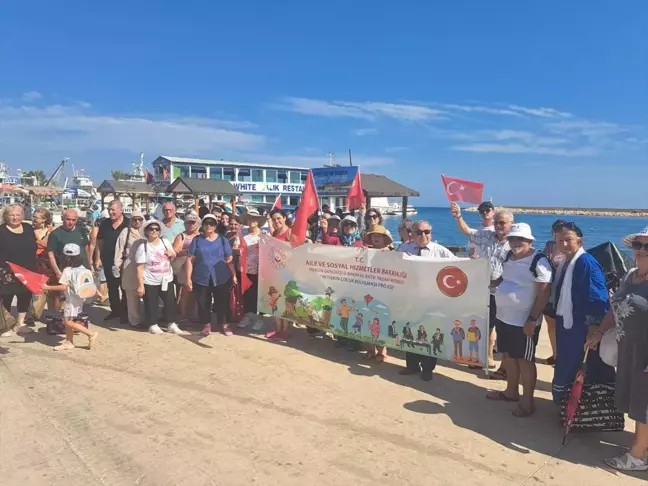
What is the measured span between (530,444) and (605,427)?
60 cm

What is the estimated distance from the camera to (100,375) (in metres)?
4.67

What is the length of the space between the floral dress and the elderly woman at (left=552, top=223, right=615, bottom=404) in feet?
0.94

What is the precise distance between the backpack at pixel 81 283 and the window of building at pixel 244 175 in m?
36.7

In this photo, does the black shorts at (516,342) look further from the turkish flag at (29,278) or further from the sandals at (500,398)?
Answer: the turkish flag at (29,278)

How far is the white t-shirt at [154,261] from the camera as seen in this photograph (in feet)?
19.6

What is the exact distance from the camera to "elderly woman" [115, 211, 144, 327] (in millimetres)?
6363

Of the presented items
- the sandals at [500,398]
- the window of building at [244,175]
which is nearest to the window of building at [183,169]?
the window of building at [244,175]

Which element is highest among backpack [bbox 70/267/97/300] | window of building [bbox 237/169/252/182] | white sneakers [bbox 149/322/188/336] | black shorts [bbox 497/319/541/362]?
window of building [bbox 237/169/252/182]

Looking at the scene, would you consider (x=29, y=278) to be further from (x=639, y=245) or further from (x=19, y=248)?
(x=639, y=245)

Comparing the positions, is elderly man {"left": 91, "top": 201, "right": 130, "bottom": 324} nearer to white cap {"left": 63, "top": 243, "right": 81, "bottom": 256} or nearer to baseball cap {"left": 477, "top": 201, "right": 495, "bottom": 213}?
white cap {"left": 63, "top": 243, "right": 81, "bottom": 256}

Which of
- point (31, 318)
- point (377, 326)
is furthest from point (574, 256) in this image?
point (31, 318)

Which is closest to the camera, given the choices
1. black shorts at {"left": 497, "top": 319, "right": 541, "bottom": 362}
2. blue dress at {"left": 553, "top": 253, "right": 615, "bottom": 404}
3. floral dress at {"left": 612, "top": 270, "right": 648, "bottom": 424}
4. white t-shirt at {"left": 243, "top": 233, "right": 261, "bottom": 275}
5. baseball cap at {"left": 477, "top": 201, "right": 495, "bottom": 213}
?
floral dress at {"left": 612, "top": 270, "right": 648, "bottom": 424}

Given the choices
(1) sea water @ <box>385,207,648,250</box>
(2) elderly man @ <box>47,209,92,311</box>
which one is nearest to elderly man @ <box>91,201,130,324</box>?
(2) elderly man @ <box>47,209,92,311</box>

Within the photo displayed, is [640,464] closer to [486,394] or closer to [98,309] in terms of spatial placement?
[486,394]
